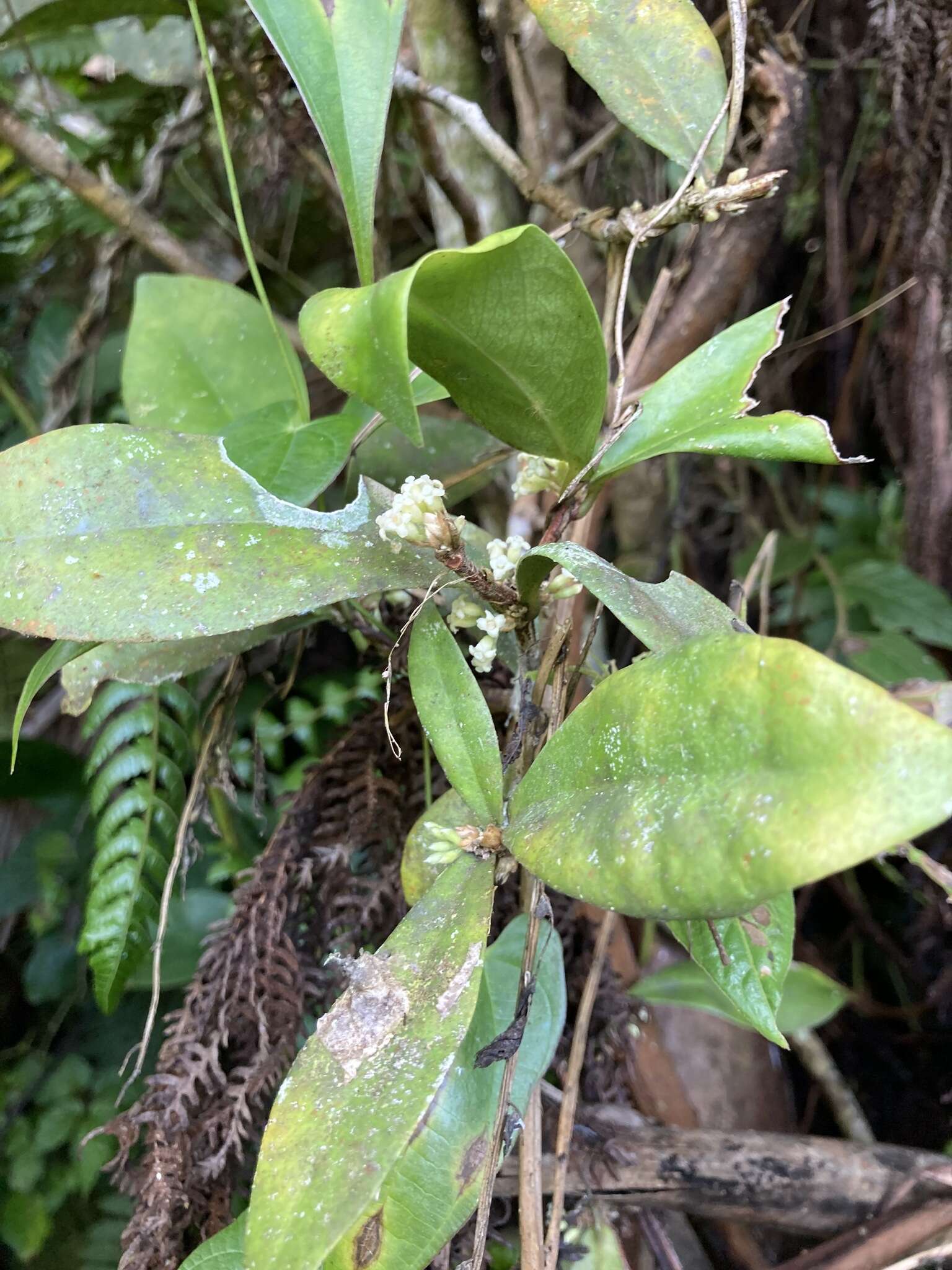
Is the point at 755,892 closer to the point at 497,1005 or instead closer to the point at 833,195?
the point at 497,1005

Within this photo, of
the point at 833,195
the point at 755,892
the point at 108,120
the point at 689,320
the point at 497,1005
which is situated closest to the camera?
the point at 755,892

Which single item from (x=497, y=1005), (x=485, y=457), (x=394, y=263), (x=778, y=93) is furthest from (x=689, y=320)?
(x=497, y=1005)

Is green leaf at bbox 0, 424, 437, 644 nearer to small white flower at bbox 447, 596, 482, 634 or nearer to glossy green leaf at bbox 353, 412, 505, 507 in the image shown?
small white flower at bbox 447, 596, 482, 634

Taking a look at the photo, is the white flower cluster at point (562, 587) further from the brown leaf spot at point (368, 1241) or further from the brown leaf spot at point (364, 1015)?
the brown leaf spot at point (368, 1241)

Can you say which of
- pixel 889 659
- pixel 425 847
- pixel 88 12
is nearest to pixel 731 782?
pixel 425 847

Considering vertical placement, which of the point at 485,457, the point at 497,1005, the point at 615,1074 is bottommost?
the point at 615,1074

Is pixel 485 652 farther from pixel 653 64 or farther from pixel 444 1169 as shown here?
pixel 653 64
